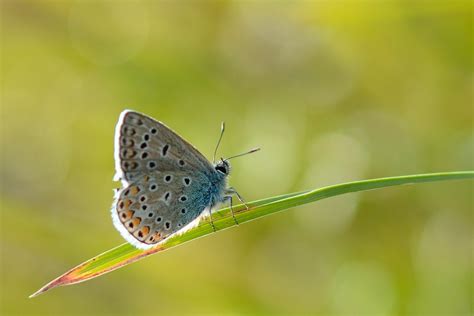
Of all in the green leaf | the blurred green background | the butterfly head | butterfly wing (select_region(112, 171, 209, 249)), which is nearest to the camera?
the green leaf

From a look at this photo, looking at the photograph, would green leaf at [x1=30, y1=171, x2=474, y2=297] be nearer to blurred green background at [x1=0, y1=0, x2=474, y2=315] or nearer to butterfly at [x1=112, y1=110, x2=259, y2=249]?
butterfly at [x1=112, y1=110, x2=259, y2=249]

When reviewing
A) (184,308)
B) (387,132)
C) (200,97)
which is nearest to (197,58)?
(200,97)

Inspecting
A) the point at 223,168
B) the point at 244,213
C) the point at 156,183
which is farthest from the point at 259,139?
the point at 244,213

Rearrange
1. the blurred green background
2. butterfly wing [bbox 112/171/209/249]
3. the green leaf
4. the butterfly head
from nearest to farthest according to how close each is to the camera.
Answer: the green leaf
butterfly wing [bbox 112/171/209/249]
the butterfly head
the blurred green background

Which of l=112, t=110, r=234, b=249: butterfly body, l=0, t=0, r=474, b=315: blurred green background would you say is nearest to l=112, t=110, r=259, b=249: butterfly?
l=112, t=110, r=234, b=249: butterfly body

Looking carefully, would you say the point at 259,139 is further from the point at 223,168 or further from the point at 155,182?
the point at 155,182

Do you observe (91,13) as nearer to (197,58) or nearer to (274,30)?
(197,58)
